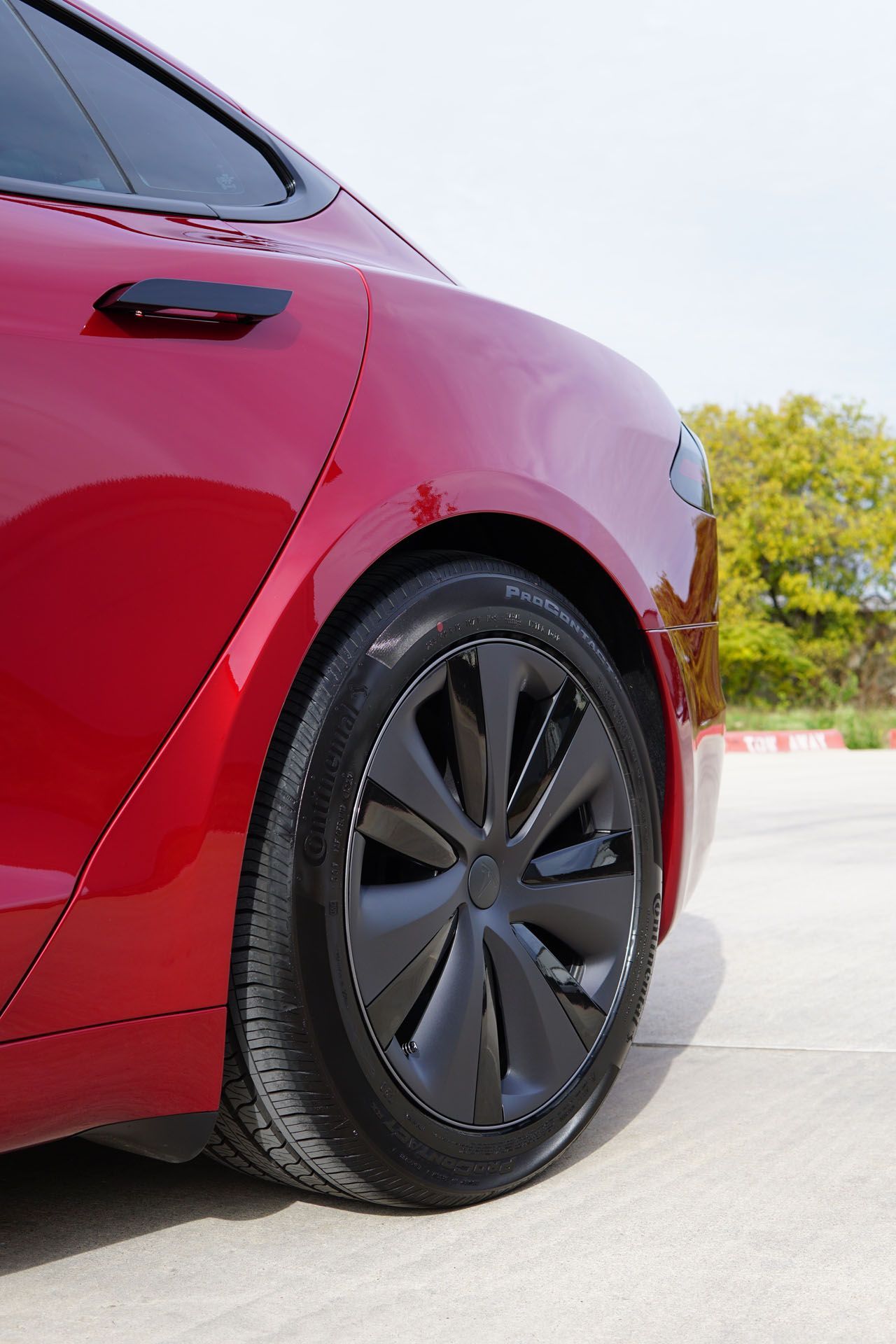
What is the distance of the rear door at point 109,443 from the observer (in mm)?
1384

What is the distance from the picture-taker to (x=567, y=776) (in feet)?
6.48

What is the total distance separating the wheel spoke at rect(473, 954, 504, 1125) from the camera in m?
1.80

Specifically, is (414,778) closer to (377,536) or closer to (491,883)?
(491,883)

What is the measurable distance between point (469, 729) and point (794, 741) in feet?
50.8

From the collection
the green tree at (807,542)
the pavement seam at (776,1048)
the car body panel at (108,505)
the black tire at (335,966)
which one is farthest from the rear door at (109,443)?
the green tree at (807,542)

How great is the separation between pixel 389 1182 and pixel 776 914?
2.66 meters

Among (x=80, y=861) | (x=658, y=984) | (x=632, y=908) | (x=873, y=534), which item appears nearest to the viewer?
(x=80, y=861)

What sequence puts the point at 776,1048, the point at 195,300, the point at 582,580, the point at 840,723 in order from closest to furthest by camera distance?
1. the point at 195,300
2. the point at 582,580
3. the point at 776,1048
4. the point at 840,723

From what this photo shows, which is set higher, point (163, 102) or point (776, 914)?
point (163, 102)

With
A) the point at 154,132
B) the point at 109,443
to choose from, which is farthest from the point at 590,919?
the point at 154,132

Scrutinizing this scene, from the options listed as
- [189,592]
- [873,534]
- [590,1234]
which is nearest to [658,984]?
[590,1234]

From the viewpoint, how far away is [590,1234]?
1.72 metres

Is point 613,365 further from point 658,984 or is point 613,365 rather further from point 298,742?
point 658,984

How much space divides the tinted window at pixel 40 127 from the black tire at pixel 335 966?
2.14 ft
